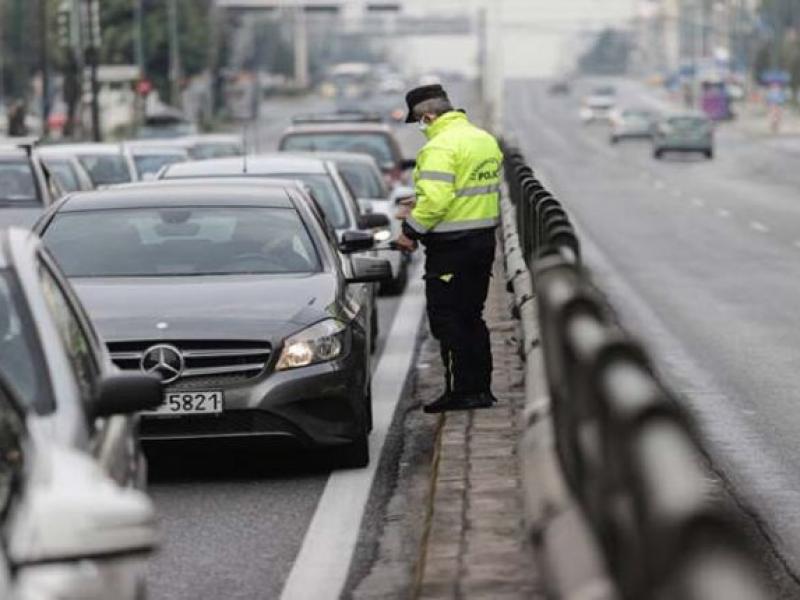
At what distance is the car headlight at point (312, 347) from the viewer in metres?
12.3

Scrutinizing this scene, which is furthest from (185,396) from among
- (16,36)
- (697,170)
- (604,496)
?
(16,36)

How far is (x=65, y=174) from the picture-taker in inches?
1160

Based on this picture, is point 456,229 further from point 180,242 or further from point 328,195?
point 328,195

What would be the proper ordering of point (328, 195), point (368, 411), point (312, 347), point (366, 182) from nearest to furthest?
point (312, 347) < point (368, 411) < point (328, 195) < point (366, 182)

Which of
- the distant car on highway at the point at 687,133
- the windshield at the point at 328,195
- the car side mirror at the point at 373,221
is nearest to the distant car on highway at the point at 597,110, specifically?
the distant car on highway at the point at 687,133

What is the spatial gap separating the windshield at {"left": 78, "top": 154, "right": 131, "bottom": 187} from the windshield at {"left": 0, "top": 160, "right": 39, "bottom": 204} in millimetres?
10430

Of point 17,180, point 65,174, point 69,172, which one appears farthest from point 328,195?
point 65,174

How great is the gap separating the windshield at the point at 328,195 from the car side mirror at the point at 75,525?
1627 centimetres

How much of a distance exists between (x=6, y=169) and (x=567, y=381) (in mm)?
17535

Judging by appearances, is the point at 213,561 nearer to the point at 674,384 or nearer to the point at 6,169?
the point at 674,384

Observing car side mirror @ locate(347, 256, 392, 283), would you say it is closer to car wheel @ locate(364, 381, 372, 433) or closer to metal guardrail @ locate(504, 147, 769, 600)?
car wheel @ locate(364, 381, 372, 433)

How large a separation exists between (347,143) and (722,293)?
11156mm

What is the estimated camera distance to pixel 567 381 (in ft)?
20.8

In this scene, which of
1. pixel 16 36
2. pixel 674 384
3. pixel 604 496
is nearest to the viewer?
pixel 604 496
